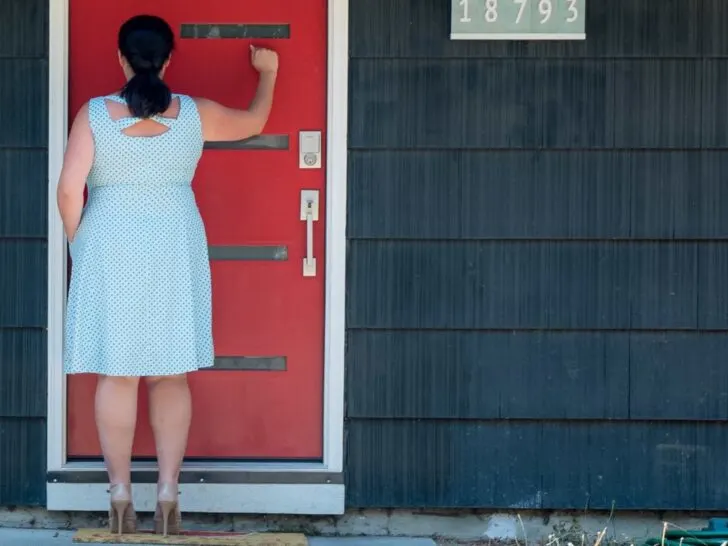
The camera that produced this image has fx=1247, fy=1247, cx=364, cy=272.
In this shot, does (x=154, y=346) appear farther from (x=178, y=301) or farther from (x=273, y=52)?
(x=273, y=52)

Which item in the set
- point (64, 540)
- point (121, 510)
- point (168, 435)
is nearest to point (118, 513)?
point (121, 510)

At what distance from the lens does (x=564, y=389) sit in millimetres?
4309

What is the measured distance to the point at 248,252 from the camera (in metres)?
4.30

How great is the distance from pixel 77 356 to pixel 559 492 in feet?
5.67

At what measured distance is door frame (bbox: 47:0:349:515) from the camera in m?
4.21

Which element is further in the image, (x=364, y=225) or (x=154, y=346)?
(x=364, y=225)

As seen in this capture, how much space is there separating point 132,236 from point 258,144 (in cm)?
73

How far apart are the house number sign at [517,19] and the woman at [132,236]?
989mm

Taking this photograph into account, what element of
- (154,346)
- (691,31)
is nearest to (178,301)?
(154,346)

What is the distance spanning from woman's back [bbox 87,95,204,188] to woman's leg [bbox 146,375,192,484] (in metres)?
0.63

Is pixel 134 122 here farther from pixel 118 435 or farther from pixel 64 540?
pixel 64 540

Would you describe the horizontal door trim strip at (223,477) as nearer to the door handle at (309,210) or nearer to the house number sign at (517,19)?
the door handle at (309,210)

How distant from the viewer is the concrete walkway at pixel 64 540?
417 centimetres

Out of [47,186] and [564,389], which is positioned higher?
[47,186]
